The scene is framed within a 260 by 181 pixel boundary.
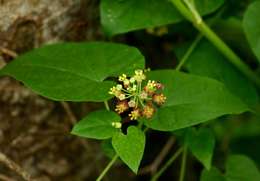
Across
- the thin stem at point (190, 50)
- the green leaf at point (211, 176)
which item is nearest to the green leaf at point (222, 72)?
the thin stem at point (190, 50)

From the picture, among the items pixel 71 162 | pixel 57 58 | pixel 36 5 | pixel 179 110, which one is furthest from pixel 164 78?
pixel 71 162

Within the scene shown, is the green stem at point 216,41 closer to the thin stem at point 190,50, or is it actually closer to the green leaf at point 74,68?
the thin stem at point 190,50

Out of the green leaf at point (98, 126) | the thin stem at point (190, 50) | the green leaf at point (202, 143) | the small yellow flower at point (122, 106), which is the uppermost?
the small yellow flower at point (122, 106)

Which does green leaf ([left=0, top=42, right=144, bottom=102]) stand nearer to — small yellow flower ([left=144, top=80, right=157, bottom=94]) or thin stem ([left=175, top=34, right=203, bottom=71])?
small yellow flower ([left=144, top=80, right=157, bottom=94])

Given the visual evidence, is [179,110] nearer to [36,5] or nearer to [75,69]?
[75,69]

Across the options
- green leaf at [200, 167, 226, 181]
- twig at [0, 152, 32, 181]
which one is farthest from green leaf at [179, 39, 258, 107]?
twig at [0, 152, 32, 181]

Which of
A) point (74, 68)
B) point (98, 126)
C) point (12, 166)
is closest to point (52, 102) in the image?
point (12, 166)
